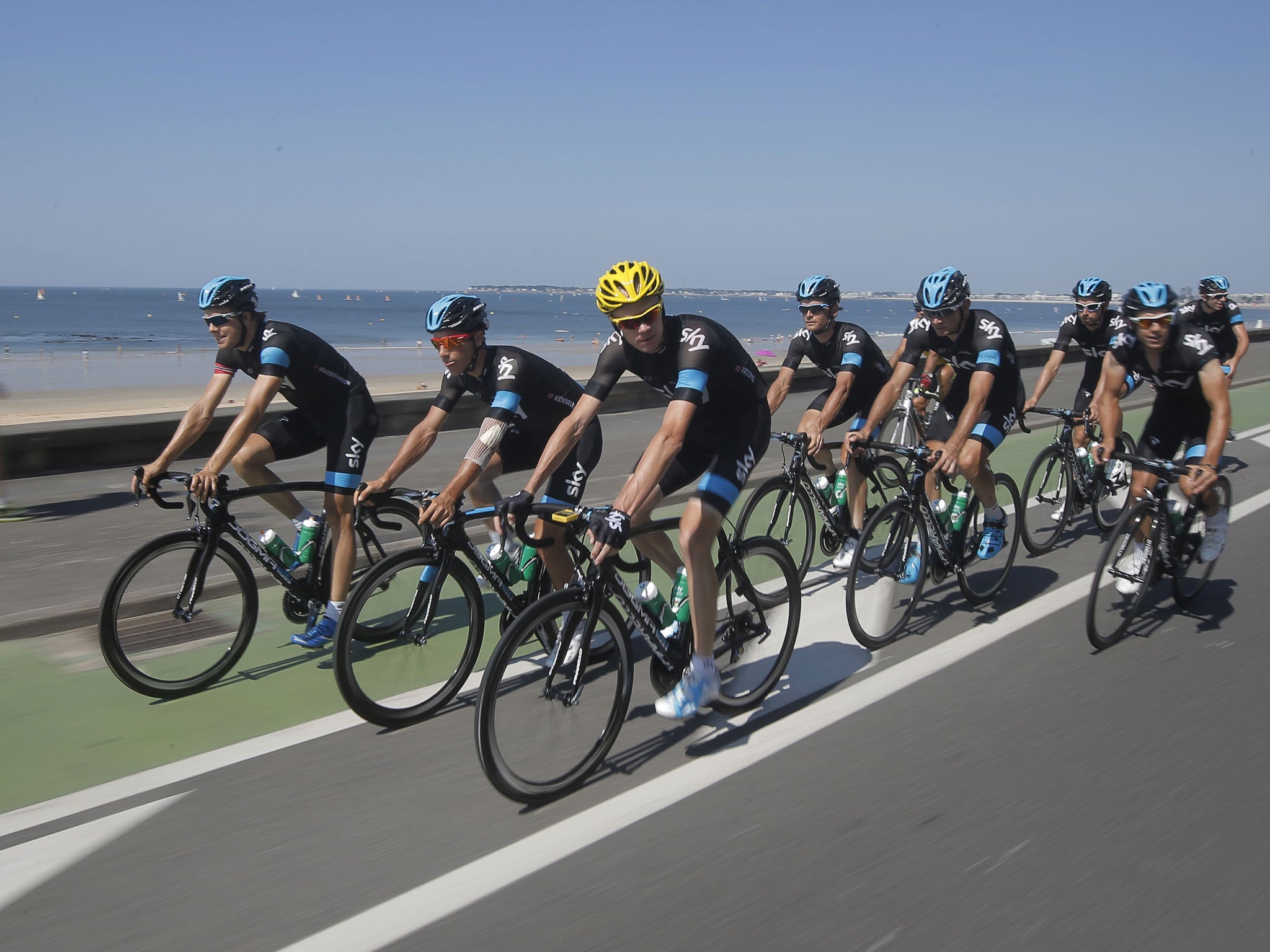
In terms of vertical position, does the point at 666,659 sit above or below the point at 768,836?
above

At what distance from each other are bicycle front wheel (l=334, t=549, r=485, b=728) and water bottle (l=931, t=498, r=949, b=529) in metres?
3.14

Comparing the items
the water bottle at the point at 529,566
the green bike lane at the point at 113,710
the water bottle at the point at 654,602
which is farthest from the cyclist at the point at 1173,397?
the green bike lane at the point at 113,710

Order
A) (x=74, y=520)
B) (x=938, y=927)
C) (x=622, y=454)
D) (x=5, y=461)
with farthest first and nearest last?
1. (x=622, y=454)
2. (x=5, y=461)
3. (x=74, y=520)
4. (x=938, y=927)

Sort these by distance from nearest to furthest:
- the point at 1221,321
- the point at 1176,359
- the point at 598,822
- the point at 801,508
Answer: the point at 598,822, the point at 1176,359, the point at 801,508, the point at 1221,321

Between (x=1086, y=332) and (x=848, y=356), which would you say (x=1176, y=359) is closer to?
(x=848, y=356)

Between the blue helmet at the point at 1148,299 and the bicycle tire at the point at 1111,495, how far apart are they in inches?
88.8

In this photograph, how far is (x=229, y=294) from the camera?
217 inches

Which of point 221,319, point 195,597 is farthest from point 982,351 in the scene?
point 195,597

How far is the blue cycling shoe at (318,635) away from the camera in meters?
5.51

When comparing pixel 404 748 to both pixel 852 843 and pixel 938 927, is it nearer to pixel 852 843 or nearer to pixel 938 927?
pixel 852 843

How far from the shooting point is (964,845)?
3.61 metres

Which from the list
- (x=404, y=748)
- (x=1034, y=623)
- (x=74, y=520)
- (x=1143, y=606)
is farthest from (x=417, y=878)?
(x=74, y=520)

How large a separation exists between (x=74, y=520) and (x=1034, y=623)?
312 inches

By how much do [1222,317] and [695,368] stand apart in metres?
10.9
